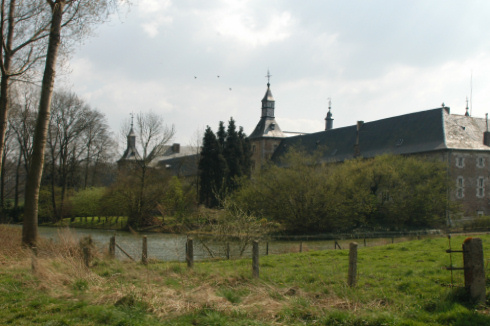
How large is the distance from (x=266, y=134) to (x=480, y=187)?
29.0 metres

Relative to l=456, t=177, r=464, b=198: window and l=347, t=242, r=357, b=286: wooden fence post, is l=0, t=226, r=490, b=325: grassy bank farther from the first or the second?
l=456, t=177, r=464, b=198: window

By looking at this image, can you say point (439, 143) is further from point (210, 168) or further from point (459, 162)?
point (210, 168)

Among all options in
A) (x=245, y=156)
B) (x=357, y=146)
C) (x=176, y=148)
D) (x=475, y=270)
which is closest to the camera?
(x=475, y=270)

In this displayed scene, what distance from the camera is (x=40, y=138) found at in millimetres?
11492

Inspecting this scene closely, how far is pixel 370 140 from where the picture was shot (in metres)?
49.0

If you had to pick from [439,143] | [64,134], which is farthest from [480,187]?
[64,134]

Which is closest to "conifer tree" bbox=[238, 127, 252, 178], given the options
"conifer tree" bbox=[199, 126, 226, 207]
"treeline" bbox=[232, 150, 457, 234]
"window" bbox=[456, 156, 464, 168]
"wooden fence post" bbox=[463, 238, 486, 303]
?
"conifer tree" bbox=[199, 126, 226, 207]

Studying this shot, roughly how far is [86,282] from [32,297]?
2.99 feet

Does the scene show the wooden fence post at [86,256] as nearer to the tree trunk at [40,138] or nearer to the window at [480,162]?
the tree trunk at [40,138]

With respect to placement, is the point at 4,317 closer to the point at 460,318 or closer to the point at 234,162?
the point at 460,318

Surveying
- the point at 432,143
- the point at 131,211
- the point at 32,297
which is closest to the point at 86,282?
the point at 32,297

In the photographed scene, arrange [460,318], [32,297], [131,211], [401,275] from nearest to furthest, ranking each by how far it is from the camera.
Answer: [460,318] < [32,297] < [401,275] < [131,211]

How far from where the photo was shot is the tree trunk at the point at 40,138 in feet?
37.4

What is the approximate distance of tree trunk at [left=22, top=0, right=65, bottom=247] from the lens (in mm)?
11398
